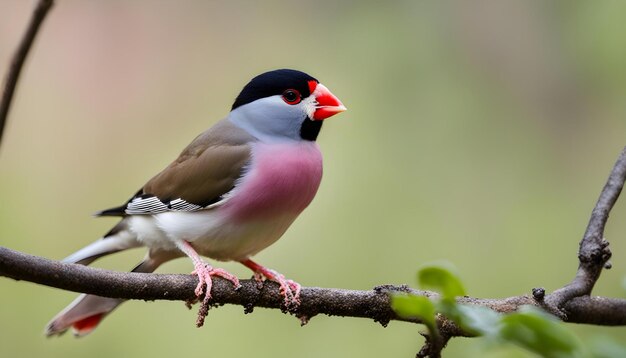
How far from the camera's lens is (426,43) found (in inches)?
159

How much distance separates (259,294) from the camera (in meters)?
2.07

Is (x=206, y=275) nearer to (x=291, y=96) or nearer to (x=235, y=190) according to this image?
(x=235, y=190)

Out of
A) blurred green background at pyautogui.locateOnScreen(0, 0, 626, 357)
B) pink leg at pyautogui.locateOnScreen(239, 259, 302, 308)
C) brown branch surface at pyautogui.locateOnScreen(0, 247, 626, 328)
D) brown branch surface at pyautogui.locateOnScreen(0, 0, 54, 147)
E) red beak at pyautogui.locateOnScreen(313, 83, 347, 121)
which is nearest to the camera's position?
brown branch surface at pyautogui.locateOnScreen(0, 0, 54, 147)

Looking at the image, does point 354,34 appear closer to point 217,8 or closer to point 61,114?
point 217,8

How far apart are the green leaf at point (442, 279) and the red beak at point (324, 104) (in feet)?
5.94

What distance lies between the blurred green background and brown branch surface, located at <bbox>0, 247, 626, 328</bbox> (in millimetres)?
1461

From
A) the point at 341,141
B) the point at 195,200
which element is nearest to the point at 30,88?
the point at 341,141

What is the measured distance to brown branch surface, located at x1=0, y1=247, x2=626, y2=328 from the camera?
161 centimetres

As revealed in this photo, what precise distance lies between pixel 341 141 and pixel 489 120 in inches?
28.8

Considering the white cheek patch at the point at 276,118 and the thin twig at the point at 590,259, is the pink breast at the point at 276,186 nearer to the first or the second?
the white cheek patch at the point at 276,118

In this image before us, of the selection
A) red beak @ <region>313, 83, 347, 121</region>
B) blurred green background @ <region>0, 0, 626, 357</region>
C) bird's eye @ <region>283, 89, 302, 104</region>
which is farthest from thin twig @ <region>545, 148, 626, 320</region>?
blurred green background @ <region>0, 0, 626, 357</region>

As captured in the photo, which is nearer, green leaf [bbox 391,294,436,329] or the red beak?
green leaf [bbox 391,294,436,329]

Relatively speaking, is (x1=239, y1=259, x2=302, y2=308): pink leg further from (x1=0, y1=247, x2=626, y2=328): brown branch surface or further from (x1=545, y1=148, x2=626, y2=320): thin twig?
(x1=545, y1=148, x2=626, y2=320): thin twig

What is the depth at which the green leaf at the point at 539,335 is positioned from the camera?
0.64 metres
